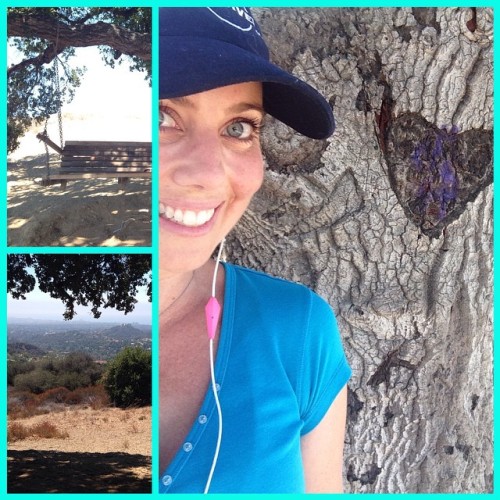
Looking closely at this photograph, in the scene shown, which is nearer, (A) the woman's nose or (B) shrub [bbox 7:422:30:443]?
(A) the woman's nose

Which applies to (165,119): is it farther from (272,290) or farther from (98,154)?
(272,290)

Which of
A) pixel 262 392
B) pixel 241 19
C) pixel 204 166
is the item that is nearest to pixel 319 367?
pixel 262 392

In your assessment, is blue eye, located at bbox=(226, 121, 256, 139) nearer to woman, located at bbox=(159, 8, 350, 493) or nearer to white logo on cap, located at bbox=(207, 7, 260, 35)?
woman, located at bbox=(159, 8, 350, 493)

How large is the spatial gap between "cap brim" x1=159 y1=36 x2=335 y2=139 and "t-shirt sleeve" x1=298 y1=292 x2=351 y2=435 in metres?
0.48

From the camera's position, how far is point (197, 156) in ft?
4.41

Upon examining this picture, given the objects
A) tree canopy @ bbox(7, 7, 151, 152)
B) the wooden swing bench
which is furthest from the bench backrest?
tree canopy @ bbox(7, 7, 151, 152)

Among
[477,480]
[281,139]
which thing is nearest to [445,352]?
[477,480]

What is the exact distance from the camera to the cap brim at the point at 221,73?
1262mm

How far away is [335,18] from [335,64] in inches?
4.4

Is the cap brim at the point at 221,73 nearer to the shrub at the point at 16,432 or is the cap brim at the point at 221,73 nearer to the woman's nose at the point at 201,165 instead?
the woman's nose at the point at 201,165

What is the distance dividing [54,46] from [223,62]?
1.48 ft

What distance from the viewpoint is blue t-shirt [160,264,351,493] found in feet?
4.70

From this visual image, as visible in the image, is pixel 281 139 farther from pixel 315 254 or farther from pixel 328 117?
pixel 315 254

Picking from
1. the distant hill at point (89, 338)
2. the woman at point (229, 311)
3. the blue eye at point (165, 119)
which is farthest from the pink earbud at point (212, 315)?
the blue eye at point (165, 119)
